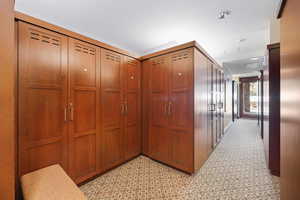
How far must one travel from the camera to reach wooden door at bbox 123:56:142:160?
262 cm

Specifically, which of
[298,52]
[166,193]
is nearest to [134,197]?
[166,193]

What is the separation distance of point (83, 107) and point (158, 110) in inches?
54.8

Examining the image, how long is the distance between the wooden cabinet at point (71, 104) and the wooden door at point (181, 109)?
35.8 inches

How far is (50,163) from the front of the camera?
1651 mm

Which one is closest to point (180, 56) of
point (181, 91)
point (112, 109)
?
point (181, 91)

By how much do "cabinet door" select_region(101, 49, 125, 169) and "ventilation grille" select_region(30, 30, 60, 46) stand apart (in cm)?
67

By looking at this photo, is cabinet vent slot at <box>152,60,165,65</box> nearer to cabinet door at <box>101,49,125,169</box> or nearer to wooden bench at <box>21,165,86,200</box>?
cabinet door at <box>101,49,125,169</box>

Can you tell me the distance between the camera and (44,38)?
1.59m

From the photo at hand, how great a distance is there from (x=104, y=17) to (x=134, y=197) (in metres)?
3.06

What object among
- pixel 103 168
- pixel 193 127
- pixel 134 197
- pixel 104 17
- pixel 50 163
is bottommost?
pixel 134 197

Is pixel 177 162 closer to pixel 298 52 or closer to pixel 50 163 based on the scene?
pixel 50 163

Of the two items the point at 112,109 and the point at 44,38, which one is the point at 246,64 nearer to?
the point at 112,109

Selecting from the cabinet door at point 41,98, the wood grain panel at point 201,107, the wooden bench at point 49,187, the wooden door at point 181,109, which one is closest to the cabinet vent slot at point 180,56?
the wooden door at point 181,109

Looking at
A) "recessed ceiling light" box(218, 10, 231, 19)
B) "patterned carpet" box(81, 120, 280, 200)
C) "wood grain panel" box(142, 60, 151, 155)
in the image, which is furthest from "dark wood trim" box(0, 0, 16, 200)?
"recessed ceiling light" box(218, 10, 231, 19)
